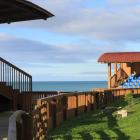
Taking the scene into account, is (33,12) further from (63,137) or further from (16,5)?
(63,137)

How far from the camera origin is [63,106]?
19.6 meters

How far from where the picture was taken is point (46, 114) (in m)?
15.7

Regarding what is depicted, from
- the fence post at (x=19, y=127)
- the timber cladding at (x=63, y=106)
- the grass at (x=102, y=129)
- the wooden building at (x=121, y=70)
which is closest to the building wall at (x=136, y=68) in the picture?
the wooden building at (x=121, y=70)

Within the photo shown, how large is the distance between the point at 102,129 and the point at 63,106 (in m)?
4.38

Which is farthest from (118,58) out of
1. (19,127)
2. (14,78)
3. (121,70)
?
(19,127)

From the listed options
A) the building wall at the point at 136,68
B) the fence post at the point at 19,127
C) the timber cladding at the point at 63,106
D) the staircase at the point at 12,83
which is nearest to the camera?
the fence post at the point at 19,127

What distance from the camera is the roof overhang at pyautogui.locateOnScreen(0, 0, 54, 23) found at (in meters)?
14.0

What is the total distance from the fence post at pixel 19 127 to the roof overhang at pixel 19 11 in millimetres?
5902

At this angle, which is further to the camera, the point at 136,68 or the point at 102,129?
the point at 136,68

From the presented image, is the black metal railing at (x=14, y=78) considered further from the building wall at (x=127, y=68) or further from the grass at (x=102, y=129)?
the building wall at (x=127, y=68)

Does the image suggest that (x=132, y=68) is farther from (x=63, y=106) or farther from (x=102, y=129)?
(x=102, y=129)

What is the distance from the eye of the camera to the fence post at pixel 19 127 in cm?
676

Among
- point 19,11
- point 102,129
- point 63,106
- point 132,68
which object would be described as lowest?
point 102,129

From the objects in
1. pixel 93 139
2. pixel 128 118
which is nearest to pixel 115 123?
pixel 128 118
